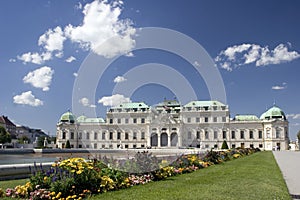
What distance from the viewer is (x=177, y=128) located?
273 feet

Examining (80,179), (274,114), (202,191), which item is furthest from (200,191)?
(274,114)

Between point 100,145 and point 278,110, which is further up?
point 278,110

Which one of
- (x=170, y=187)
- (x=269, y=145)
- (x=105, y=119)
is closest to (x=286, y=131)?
(x=269, y=145)

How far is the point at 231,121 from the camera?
86312 millimetres

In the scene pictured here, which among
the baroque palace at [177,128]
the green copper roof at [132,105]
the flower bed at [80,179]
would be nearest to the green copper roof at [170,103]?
the baroque palace at [177,128]

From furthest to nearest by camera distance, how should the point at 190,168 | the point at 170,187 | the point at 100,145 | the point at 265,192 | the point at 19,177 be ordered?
the point at 100,145, the point at 190,168, the point at 19,177, the point at 170,187, the point at 265,192

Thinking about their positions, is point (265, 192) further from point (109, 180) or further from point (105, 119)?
point (105, 119)

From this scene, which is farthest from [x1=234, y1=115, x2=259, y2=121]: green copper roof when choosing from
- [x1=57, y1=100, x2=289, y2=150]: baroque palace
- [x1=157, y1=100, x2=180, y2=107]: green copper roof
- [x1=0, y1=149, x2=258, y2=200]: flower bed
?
[x1=0, y1=149, x2=258, y2=200]: flower bed

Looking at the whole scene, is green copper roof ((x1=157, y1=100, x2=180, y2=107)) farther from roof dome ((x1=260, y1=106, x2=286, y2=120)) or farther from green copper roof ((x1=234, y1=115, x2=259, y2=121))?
roof dome ((x1=260, y1=106, x2=286, y2=120))

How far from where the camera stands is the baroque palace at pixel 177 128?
273ft

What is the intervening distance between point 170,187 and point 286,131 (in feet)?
264

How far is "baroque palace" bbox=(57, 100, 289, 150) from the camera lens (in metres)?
83.3

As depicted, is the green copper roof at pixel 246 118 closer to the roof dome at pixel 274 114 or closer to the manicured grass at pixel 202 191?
the roof dome at pixel 274 114

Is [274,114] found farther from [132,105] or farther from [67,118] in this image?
[67,118]
